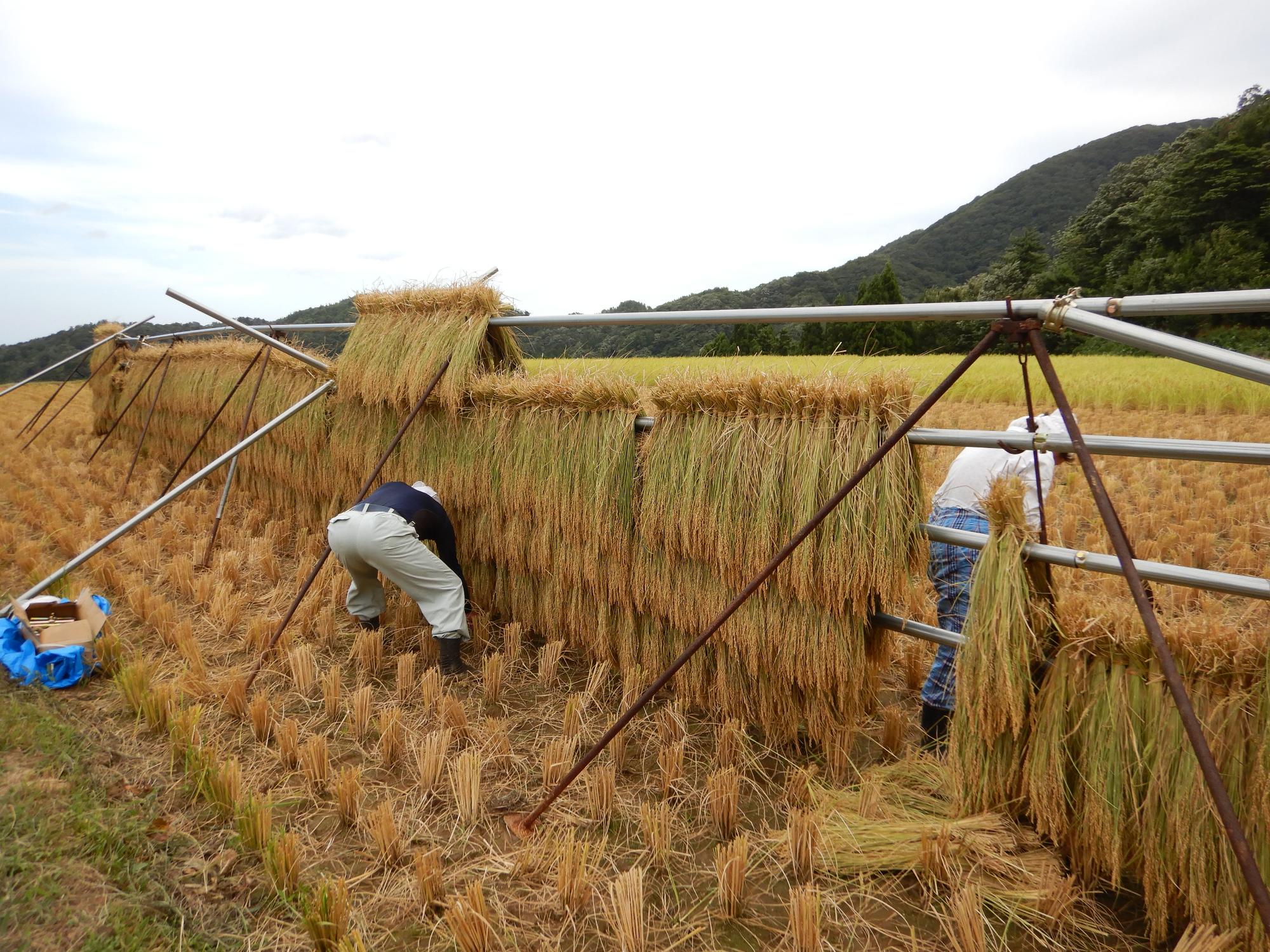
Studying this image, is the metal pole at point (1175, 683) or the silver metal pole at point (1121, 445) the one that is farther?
the silver metal pole at point (1121, 445)

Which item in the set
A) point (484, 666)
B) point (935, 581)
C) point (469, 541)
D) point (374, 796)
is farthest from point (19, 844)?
point (935, 581)

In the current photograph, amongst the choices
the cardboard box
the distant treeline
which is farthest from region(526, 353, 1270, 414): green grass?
the cardboard box

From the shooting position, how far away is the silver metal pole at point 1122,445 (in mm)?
1751

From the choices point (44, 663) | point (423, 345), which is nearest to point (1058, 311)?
point (423, 345)

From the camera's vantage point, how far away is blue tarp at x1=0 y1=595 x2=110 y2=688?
3.47 metres

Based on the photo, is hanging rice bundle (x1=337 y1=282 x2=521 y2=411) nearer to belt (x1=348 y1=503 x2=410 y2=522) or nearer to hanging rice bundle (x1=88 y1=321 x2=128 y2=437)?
belt (x1=348 y1=503 x2=410 y2=522)

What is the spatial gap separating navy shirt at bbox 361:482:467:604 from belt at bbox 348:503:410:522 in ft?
0.04

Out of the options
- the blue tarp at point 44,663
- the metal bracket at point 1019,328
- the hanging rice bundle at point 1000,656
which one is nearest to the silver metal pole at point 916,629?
the hanging rice bundle at point 1000,656

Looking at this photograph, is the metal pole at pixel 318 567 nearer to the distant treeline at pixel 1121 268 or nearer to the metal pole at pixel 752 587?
the metal pole at pixel 752 587

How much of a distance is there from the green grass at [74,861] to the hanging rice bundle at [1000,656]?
250 centimetres

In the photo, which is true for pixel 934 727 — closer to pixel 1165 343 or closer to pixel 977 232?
pixel 1165 343

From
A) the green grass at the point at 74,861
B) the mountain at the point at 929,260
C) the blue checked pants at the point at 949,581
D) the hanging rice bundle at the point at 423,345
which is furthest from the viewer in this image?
the mountain at the point at 929,260

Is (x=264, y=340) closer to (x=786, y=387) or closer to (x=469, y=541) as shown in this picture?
(x=469, y=541)

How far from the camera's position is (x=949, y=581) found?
3.31 metres
